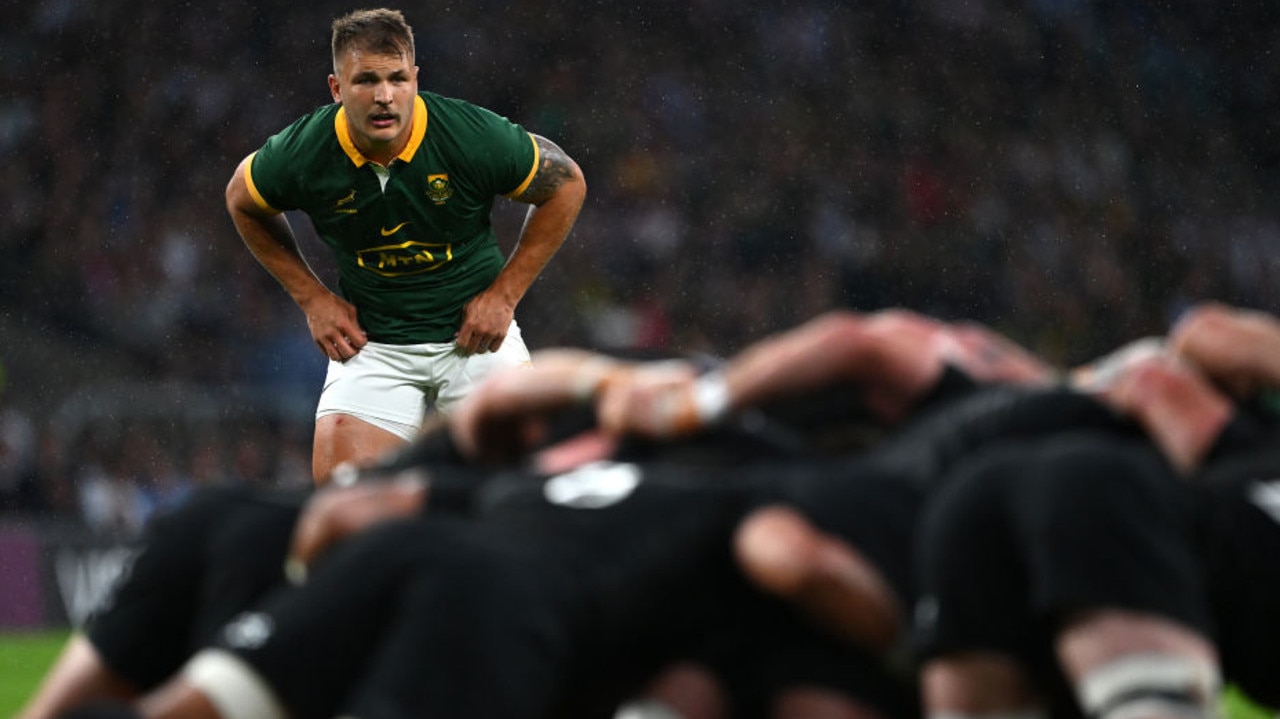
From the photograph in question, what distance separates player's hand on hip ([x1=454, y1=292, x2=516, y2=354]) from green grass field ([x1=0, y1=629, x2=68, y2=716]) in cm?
178

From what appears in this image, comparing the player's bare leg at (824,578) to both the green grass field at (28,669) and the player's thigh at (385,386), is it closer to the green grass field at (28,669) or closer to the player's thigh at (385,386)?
the green grass field at (28,669)

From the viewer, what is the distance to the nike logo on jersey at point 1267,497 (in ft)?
9.81

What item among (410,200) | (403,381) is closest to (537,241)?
(410,200)

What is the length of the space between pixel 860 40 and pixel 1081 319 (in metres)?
3.11

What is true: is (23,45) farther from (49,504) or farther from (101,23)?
(49,504)

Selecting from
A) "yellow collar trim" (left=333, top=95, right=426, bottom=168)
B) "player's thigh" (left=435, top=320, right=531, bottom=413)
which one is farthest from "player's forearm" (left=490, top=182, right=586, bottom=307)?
"yellow collar trim" (left=333, top=95, right=426, bottom=168)

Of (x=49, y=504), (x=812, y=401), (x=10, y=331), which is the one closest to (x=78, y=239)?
(x=10, y=331)

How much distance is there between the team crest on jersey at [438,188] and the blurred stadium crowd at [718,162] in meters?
5.38

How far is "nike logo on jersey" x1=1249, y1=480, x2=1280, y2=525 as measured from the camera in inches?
118

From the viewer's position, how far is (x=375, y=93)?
18.4 feet

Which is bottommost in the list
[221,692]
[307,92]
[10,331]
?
[10,331]

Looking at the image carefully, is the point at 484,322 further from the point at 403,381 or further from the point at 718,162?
the point at 718,162

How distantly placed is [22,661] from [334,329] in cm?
272

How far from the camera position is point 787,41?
1420cm
